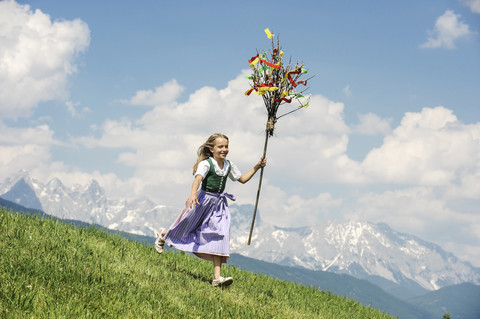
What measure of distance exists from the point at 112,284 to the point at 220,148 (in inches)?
141

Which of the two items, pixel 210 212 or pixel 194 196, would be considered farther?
pixel 210 212

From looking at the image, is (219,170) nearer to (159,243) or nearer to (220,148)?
(220,148)

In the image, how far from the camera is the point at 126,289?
21.0ft

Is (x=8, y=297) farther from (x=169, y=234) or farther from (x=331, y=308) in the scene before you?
(x=331, y=308)

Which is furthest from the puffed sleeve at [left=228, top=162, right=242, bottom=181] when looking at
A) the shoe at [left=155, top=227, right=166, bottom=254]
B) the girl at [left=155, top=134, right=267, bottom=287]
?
the shoe at [left=155, top=227, right=166, bottom=254]

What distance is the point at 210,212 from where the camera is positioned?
910cm

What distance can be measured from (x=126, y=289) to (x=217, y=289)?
6.85ft

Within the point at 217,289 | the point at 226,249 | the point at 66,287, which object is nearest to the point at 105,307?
the point at 66,287

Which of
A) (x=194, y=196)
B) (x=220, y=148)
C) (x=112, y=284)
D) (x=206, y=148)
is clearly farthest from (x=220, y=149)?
(x=112, y=284)

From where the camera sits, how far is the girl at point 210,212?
8.92 m

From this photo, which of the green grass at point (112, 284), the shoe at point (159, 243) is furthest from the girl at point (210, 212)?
the green grass at point (112, 284)

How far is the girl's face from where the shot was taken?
30.1ft

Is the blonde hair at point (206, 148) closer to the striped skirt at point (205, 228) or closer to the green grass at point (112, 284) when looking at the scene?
the striped skirt at point (205, 228)

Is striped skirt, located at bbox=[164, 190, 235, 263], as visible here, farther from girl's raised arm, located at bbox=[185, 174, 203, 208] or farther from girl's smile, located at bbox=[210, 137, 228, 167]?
girl's smile, located at bbox=[210, 137, 228, 167]
